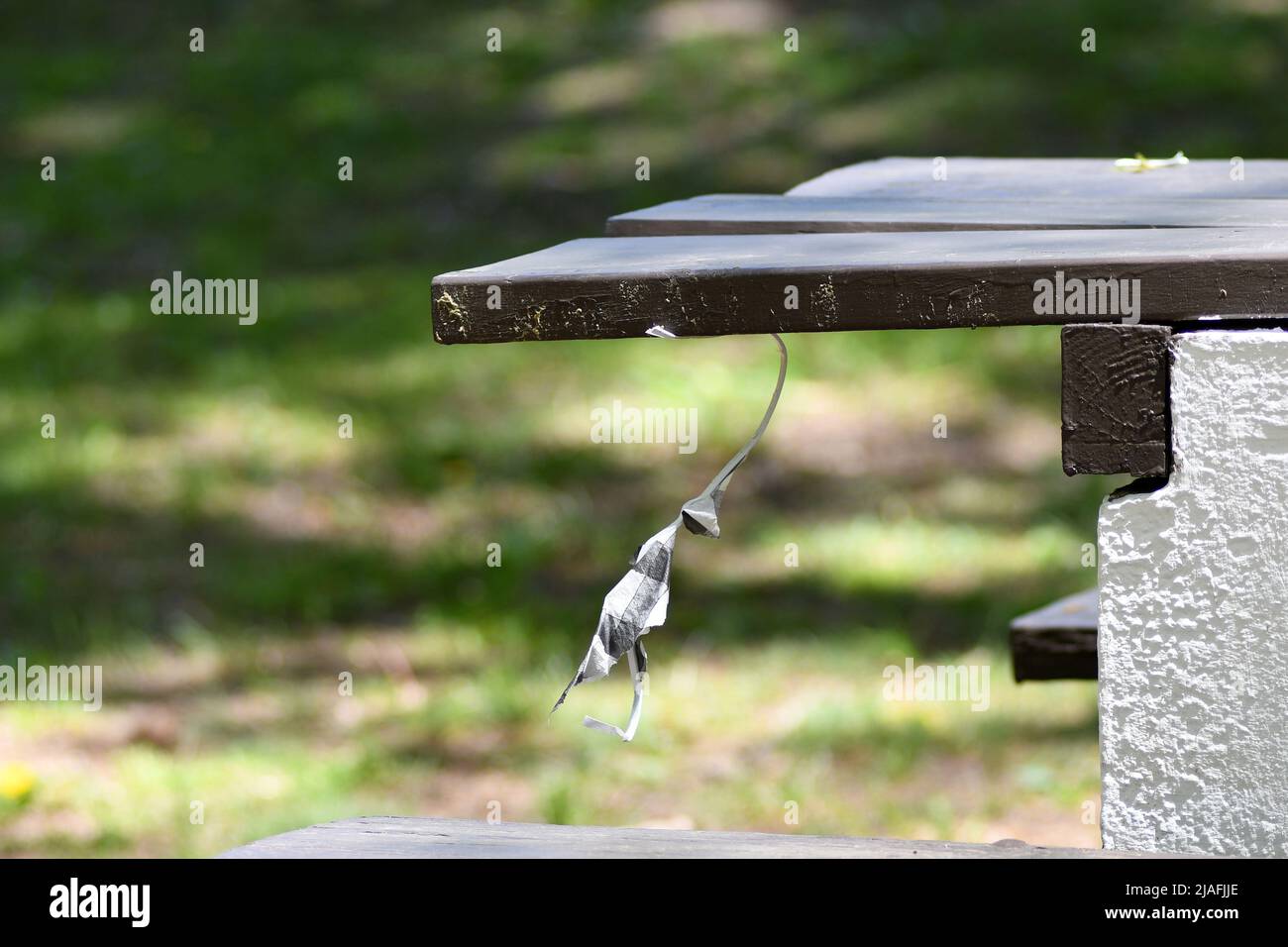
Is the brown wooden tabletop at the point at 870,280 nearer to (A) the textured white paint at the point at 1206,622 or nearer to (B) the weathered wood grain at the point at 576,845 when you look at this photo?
(A) the textured white paint at the point at 1206,622

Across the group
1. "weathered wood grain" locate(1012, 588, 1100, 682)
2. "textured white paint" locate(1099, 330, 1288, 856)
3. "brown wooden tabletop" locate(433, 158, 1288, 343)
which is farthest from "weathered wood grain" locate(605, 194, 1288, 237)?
"weathered wood grain" locate(1012, 588, 1100, 682)

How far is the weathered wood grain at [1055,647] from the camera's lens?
3.08 meters

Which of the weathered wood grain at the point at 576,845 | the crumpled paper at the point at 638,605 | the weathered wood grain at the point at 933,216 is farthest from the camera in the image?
the weathered wood grain at the point at 933,216

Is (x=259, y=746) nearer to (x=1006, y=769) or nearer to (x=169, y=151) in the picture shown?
(x=1006, y=769)

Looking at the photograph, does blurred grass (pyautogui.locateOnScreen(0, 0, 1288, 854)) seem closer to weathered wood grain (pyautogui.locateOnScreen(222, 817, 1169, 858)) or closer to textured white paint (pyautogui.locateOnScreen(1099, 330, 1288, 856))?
textured white paint (pyautogui.locateOnScreen(1099, 330, 1288, 856))

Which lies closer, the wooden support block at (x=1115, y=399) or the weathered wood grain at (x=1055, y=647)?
the wooden support block at (x=1115, y=399)

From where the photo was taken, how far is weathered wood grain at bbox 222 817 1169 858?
1.75 m

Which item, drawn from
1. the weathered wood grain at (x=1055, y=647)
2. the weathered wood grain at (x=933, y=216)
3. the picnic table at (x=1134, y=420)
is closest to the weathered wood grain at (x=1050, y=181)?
the weathered wood grain at (x=933, y=216)

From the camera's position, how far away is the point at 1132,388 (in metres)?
1.84

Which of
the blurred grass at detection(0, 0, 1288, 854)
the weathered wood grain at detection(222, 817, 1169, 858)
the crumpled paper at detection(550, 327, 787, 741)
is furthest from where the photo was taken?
the blurred grass at detection(0, 0, 1288, 854)

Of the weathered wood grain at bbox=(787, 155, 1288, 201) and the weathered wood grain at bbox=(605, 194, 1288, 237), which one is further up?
the weathered wood grain at bbox=(787, 155, 1288, 201)

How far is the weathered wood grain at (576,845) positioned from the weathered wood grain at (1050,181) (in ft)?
3.64

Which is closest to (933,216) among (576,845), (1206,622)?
(1206,622)
